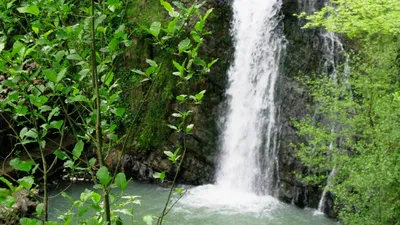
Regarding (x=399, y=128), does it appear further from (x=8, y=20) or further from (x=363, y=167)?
(x=8, y=20)

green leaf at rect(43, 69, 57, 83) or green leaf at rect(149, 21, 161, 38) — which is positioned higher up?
green leaf at rect(149, 21, 161, 38)

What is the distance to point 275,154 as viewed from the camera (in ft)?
34.5

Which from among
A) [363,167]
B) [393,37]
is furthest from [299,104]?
[363,167]

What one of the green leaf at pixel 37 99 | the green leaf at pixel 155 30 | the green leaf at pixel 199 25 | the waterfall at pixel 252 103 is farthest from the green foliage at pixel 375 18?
the green leaf at pixel 37 99

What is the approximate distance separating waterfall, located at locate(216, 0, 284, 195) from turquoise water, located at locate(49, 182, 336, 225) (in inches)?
23.8

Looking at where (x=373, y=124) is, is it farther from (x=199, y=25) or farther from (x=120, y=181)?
(x=120, y=181)

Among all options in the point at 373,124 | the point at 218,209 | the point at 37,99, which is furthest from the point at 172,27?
the point at 218,209

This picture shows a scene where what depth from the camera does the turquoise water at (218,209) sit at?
29.0 feet

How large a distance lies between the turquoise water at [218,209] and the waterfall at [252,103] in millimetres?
Result: 605

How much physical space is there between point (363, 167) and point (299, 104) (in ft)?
12.7

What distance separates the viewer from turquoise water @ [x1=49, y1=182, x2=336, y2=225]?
29.0 ft

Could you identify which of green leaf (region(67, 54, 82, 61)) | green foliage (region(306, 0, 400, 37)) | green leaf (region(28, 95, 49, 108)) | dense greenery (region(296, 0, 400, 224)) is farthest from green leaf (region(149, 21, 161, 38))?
green foliage (region(306, 0, 400, 37))

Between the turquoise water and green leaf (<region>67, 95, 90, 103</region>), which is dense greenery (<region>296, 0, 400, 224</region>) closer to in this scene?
the turquoise water

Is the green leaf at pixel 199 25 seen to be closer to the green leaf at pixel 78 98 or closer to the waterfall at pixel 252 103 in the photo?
the green leaf at pixel 78 98
